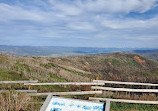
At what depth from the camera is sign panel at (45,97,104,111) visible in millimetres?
3891

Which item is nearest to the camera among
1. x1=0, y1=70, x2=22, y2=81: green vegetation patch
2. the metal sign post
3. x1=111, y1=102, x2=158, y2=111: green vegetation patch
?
the metal sign post

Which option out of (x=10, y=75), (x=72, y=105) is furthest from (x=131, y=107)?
(x=10, y=75)

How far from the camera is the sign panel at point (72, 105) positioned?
3891mm

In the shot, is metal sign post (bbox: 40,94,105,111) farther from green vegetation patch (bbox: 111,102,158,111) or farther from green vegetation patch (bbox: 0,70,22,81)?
green vegetation patch (bbox: 0,70,22,81)

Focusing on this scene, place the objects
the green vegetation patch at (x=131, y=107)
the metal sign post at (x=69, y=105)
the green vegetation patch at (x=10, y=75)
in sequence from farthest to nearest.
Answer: the green vegetation patch at (x=10, y=75) < the green vegetation patch at (x=131, y=107) < the metal sign post at (x=69, y=105)

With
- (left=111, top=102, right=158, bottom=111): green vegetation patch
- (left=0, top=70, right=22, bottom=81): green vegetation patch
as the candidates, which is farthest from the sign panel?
(left=0, top=70, right=22, bottom=81): green vegetation patch

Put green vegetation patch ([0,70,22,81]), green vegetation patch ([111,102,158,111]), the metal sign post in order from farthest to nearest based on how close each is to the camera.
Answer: green vegetation patch ([0,70,22,81]) → green vegetation patch ([111,102,158,111]) → the metal sign post

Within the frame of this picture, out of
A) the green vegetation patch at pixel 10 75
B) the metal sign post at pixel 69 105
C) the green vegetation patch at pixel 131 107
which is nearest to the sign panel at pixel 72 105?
the metal sign post at pixel 69 105

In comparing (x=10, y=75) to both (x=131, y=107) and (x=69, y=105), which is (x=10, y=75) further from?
(x=69, y=105)

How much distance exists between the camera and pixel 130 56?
60656 mm

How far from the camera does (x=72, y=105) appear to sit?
157 inches

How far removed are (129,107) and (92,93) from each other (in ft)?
7.38

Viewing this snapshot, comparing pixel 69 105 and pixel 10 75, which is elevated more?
pixel 69 105

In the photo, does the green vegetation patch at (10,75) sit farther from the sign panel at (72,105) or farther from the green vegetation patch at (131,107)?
the sign panel at (72,105)
